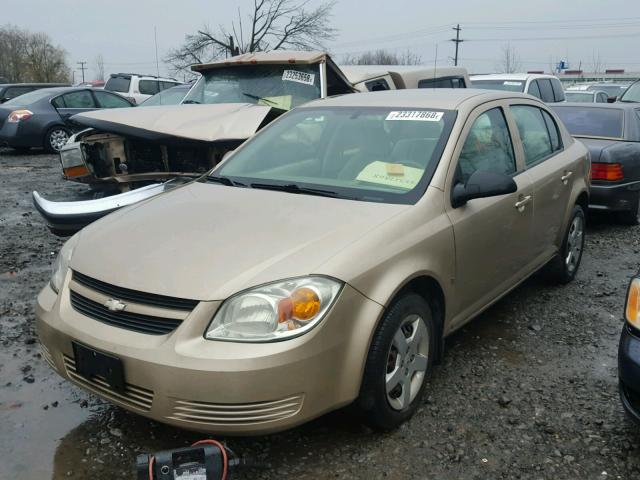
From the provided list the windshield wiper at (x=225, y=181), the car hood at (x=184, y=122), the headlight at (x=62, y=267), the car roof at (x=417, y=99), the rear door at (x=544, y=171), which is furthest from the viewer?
the car hood at (x=184, y=122)

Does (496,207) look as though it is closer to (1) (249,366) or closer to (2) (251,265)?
(2) (251,265)

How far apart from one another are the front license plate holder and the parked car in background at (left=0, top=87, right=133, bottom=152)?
10376 millimetres

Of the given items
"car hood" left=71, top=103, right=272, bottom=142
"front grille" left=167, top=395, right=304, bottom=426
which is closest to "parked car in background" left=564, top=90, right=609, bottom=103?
"car hood" left=71, top=103, right=272, bottom=142

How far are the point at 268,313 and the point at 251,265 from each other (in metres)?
0.24

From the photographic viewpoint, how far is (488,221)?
3471mm

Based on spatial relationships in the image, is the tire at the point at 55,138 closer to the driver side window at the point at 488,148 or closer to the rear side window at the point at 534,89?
the rear side window at the point at 534,89

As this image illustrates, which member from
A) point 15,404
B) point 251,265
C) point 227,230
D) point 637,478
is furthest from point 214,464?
point 637,478

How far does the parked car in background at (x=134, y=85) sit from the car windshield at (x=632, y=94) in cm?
1217

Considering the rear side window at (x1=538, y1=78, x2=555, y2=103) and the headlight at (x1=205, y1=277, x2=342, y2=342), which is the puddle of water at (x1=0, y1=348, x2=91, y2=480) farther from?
the rear side window at (x1=538, y1=78, x2=555, y2=103)

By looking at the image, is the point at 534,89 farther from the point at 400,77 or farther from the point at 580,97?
the point at 580,97

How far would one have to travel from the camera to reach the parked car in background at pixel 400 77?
7.19 m

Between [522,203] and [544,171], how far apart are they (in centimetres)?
57

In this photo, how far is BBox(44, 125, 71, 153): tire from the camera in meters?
12.7

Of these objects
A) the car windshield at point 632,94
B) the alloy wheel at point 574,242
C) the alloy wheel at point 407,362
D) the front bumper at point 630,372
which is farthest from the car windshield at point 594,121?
the car windshield at point 632,94
